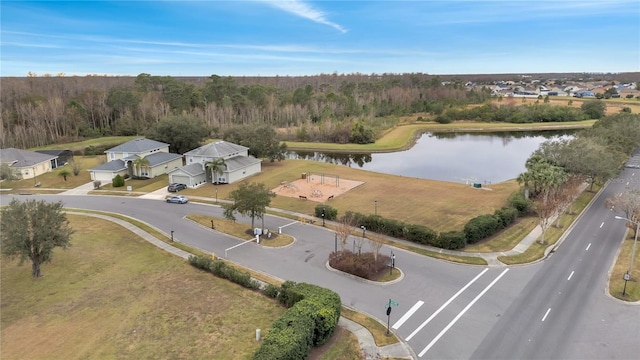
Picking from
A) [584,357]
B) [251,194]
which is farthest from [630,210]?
[251,194]

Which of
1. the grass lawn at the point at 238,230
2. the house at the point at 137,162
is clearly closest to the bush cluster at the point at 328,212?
the grass lawn at the point at 238,230

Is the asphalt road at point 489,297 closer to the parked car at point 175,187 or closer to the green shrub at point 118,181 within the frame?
the parked car at point 175,187

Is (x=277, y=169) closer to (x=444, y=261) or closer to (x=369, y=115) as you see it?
(x=444, y=261)

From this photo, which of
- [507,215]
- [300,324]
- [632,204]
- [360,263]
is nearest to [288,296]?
[300,324]

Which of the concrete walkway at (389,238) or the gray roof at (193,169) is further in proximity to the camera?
the gray roof at (193,169)

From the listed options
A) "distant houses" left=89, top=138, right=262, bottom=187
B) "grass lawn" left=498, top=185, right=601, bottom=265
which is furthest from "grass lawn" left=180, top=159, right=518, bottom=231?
"grass lawn" left=498, top=185, right=601, bottom=265

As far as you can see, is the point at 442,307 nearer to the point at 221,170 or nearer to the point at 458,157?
the point at 221,170
